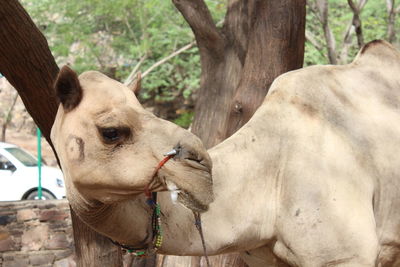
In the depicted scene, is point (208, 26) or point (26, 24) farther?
point (208, 26)

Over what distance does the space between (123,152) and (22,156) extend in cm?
1196

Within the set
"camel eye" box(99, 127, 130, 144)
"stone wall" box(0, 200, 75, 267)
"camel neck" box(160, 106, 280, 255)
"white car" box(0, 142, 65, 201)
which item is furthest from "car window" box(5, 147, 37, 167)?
"camel eye" box(99, 127, 130, 144)

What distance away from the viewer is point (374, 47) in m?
4.70

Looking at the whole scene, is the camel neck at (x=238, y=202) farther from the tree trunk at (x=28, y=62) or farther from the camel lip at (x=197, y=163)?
the tree trunk at (x=28, y=62)

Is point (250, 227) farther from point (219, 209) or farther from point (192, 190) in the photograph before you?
point (192, 190)

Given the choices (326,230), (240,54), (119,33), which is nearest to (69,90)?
(326,230)

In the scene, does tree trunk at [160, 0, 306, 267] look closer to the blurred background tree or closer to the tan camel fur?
the tan camel fur

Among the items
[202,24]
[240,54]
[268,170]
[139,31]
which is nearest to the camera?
[268,170]

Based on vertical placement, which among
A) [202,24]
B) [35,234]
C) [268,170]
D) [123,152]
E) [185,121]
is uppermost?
[202,24]

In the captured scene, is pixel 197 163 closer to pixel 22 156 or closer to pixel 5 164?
pixel 5 164

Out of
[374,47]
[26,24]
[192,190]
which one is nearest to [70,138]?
[192,190]

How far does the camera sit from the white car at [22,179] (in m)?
13.7

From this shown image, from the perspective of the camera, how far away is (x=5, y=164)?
14.3 metres

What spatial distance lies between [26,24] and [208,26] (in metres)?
2.51
